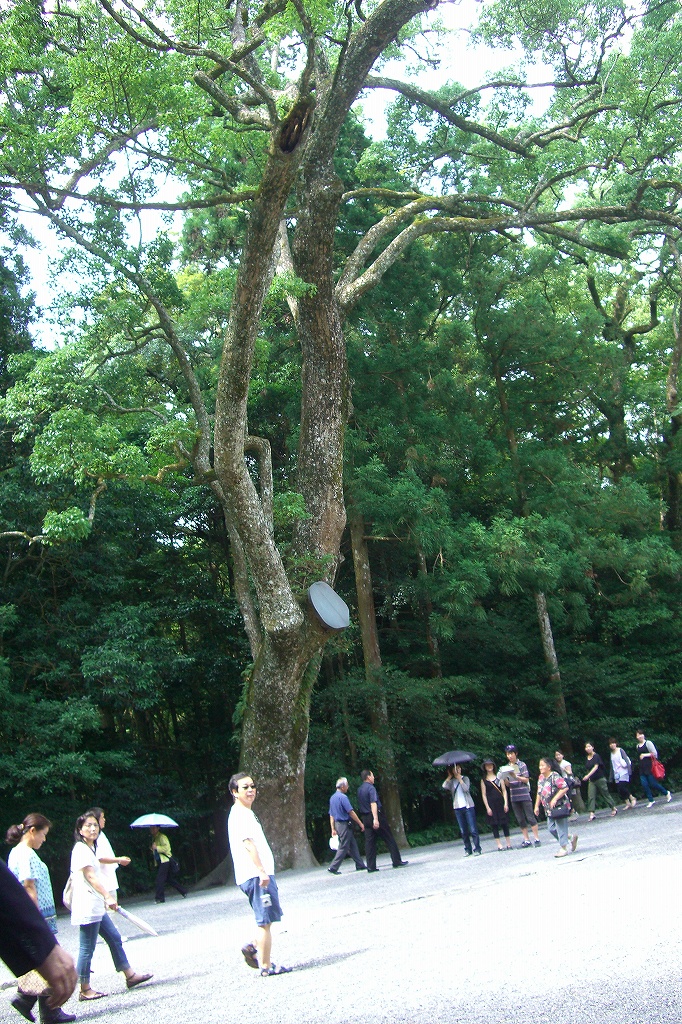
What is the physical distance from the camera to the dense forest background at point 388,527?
1711cm

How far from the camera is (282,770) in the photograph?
14.7 metres

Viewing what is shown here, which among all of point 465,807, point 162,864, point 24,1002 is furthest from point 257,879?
point 162,864

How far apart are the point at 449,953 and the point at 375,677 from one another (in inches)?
571

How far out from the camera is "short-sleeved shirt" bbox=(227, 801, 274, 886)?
246 inches

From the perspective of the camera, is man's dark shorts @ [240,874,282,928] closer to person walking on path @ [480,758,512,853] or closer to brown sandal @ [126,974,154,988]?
brown sandal @ [126,974,154,988]

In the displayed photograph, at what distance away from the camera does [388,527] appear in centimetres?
1953

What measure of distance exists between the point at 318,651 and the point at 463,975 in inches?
397

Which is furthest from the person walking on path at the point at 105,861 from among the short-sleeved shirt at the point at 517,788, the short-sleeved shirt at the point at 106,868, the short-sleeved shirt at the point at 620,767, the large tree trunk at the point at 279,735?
the short-sleeved shirt at the point at 620,767

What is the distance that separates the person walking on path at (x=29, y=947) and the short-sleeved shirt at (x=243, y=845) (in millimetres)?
4002

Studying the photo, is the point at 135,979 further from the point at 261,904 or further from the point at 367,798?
the point at 367,798

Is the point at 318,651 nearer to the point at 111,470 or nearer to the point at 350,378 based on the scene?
the point at 111,470

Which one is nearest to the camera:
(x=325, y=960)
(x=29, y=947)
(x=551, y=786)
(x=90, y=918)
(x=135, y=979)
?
(x=29, y=947)

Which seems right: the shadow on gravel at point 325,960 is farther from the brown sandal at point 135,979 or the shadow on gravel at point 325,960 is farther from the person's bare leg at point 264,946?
the brown sandal at point 135,979

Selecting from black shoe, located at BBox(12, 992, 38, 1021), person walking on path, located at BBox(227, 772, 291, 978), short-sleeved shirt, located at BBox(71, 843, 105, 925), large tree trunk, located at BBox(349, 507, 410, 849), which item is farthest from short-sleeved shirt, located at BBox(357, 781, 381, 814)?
black shoe, located at BBox(12, 992, 38, 1021)
